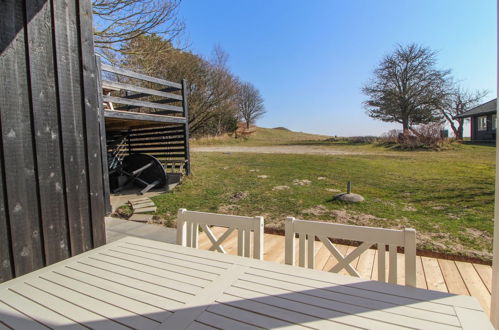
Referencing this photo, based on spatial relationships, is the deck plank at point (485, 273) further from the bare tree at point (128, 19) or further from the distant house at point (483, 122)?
the distant house at point (483, 122)

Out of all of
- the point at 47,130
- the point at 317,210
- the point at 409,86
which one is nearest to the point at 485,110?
the point at 409,86

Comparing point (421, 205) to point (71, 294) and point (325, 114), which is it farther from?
point (325, 114)

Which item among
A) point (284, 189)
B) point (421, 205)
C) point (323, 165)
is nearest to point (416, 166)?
point (323, 165)

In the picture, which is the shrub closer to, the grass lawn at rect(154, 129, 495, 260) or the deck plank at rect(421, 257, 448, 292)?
the grass lawn at rect(154, 129, 495, 260)

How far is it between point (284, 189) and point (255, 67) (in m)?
11.6

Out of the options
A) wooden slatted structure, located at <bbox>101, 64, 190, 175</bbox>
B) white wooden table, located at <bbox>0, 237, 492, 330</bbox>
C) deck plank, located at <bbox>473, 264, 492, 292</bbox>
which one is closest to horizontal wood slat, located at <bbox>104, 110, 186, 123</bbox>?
wooden slatted structure, located at <bbox>101, 64, 190, 175</bbox>

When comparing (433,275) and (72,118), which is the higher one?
(72,118)

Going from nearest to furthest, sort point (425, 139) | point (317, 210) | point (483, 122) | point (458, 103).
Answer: point (317, 210), point (425, 139), point (483, 122), point (458, 103)

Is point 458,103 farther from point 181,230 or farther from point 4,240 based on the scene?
point 4,240

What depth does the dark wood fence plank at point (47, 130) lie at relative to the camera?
162 centimetres

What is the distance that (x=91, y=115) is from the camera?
77.1 inches

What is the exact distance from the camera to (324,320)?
0.89m

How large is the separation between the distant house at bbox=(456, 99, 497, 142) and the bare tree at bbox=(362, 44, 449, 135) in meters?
2.35

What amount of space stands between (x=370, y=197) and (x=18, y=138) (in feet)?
15.2
